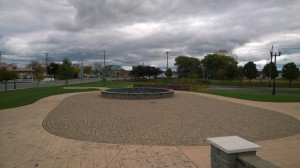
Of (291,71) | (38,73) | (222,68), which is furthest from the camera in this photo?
(222,68)

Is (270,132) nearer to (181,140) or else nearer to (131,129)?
(181,140)

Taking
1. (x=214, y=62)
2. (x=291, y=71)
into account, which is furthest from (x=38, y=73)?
(x=291, y=71)

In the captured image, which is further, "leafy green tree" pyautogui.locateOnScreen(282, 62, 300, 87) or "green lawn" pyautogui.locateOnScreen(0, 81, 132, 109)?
"leafy green tree" pyautogui.locateOnScreen(282, 62, 300, 87)

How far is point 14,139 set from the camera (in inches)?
315

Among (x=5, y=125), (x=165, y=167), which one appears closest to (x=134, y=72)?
(x=5, y=125)

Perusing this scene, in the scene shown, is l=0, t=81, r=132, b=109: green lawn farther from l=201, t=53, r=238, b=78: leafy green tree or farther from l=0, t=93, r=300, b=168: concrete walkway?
l=201, t=53, r=238, b=78: leafy green tree

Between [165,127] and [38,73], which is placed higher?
[38,73]

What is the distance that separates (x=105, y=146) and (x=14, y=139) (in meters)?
3.17

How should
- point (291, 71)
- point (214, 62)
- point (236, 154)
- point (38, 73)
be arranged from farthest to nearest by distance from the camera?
point (214, 62)
point (38, 73)
point (291, 71)
point (236, 154)

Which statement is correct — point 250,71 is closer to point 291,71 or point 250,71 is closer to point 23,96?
point 291,71

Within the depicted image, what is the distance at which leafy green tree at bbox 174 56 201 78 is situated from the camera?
9169 centimetres

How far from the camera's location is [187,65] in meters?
92.9

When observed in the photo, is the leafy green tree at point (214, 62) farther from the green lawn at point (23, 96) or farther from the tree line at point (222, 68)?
the green lawn at point (23, 96)

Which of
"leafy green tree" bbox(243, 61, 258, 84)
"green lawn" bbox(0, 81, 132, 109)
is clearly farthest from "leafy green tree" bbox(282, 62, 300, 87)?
"green lawn" bbox(0, 81, 132, 109)
